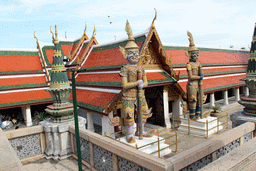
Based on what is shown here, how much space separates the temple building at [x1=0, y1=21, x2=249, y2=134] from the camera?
13.0 m

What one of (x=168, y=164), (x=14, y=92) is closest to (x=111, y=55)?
(x=14, y=92)

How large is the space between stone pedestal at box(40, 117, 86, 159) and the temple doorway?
Answer: 7833mm

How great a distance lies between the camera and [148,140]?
729 centimetres

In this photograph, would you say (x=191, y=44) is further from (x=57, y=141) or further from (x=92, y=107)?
(x=57, y=141)

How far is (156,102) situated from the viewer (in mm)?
15070

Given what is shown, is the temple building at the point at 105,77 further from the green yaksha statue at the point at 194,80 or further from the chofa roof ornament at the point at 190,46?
the green yaksha statue at the point at 194,80

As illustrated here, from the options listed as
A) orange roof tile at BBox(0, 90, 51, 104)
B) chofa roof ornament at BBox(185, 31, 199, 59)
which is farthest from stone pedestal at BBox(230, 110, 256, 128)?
orange roof tile at BBox(0, 90, 51, 104)

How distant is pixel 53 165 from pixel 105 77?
764 centimetres

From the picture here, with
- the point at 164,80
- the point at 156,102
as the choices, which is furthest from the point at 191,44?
the point at 156,102

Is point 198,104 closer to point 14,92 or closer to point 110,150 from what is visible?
point 110,150

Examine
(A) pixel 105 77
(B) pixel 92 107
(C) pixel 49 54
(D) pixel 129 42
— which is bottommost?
(B) pixel 92 107

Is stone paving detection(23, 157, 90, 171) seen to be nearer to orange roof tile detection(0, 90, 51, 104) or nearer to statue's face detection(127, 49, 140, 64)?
statue's face detection(127, 49, 140, 64)

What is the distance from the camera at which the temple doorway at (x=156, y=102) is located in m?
14.6

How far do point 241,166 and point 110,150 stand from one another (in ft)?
11.5
